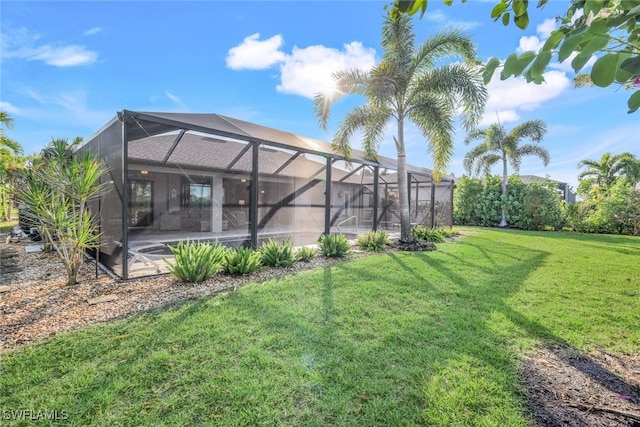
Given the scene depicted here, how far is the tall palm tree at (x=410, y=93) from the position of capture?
8141mm

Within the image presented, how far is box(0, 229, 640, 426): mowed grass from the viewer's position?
6.48ft

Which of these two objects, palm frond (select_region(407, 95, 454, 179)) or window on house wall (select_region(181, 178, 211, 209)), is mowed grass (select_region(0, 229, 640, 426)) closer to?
palm frond (select_region(407, 95, 454, 179))

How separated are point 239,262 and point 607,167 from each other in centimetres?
3134

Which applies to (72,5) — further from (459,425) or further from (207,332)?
(459,425)

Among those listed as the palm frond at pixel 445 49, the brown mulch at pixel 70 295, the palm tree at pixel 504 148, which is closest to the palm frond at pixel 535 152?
the palm tree at pixel 504 148

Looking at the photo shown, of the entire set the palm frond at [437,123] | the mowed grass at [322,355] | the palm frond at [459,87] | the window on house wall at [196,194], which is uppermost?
the palm frond at [459,87]

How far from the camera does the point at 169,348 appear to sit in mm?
2732

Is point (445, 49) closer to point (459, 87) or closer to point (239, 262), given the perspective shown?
point (459, 87)

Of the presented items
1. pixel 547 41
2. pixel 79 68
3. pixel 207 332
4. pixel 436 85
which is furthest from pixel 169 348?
pixel 79 68

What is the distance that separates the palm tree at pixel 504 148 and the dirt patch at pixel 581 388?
58.2 feet

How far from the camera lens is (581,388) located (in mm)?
2248

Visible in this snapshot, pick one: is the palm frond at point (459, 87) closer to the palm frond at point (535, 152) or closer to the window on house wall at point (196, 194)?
the window on house wall at point (196, 194)

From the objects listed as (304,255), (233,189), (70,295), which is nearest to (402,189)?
(304,255)

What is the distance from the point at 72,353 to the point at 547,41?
3983 millimetres
